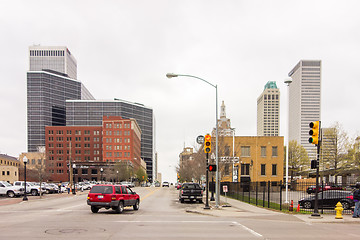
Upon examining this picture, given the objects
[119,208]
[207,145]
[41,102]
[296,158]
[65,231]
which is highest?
[41,102]

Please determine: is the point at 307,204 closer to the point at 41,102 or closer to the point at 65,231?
the point at 65,231

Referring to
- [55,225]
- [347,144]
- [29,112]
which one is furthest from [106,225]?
[29,112]

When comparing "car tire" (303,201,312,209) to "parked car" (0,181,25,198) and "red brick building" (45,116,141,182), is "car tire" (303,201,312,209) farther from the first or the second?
"red brick building" (45,116,141,182)

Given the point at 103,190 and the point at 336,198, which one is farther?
the point at 336,198

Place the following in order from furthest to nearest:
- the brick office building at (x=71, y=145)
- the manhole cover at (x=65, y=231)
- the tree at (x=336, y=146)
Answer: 1. the brick office building at (x=71, y=145)
2. the tree at (x=336, y=146)
3. the manhole cover at (x=65, y=231)

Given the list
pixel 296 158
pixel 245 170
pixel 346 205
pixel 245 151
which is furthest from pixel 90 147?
pixel 346 205

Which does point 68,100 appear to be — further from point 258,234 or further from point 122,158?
point 258,234

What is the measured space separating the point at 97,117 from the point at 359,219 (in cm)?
16377

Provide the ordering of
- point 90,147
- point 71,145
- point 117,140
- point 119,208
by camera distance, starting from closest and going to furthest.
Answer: point 119,208 → point 117,140 → point 71,145 → point 90,147

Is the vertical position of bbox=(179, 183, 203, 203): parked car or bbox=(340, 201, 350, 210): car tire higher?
bbox=(340, 201, 350, 210): car tire

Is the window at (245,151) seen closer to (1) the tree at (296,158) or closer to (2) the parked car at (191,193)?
(1) the tree at (296,158)

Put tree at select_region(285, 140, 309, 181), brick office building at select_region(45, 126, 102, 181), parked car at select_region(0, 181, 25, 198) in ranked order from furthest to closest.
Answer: brick office building at select_region(45, 126, 102, 181) → tree at select_region(285, 140, 309, 181) → parked car at select_region(0, 181, 25, 198)

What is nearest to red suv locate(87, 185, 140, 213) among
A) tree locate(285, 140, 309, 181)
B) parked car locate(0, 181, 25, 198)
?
parked car locate(0, 181, 25, 198)

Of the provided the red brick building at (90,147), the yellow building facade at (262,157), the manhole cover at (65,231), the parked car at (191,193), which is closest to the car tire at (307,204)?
the parked car at (191,193)
